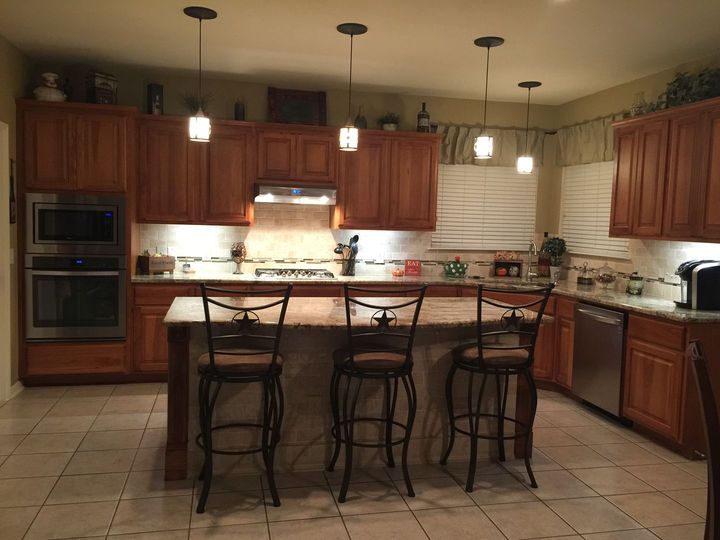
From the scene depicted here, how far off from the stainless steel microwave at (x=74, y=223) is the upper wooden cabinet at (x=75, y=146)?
114mm

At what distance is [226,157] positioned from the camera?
5.62 meters

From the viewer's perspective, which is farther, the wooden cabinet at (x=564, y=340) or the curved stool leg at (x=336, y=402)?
the wooden cabinet at (x=564, y=340)

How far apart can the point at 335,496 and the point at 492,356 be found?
3.83 feet

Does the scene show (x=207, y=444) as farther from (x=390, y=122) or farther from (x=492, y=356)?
(x=390, y=122)

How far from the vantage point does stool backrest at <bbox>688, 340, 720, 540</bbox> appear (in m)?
1.67

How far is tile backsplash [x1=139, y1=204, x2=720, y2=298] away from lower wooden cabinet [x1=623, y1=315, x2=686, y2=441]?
1285 millimetres

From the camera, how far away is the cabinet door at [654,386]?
400 centimetres

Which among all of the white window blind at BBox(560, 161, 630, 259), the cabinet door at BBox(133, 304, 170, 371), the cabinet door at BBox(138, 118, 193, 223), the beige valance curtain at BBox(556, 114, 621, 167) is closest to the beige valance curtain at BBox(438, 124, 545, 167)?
the beige valance curtain at BBox(556, 114, 621, 167)

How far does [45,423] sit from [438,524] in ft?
9.62

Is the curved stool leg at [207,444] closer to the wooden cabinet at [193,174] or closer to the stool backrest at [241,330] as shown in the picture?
the stool backrest at [241,330]

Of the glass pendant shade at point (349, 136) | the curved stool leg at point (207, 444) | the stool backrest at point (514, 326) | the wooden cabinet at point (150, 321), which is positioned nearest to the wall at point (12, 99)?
the wooden cabinet at point (150, 321)

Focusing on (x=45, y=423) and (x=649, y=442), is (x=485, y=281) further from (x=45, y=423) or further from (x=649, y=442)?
(x=45, y=423)

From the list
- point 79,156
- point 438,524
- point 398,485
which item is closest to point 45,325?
point 79,156

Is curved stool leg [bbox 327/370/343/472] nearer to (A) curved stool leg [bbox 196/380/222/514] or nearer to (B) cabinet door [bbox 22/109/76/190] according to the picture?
(A) curved stool leg [bbox 196/380/222/514]
